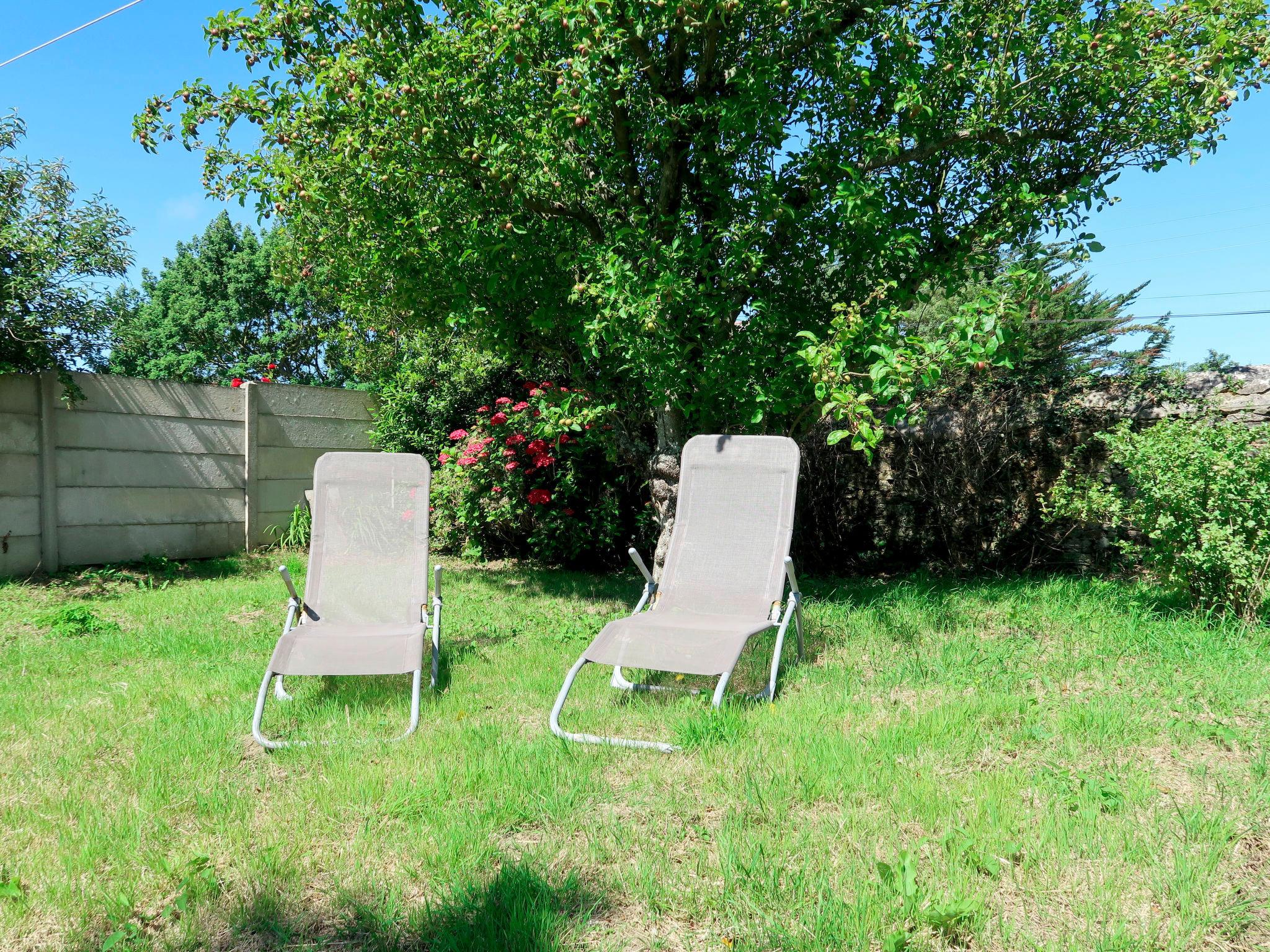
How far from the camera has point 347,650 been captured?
13.3ft

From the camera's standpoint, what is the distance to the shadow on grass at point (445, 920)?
219 cm

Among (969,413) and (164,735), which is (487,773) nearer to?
(164,735)

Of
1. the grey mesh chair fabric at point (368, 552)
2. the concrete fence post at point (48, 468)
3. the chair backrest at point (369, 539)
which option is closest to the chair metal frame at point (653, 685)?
the grey mesh chair fabric at point (368, 552)

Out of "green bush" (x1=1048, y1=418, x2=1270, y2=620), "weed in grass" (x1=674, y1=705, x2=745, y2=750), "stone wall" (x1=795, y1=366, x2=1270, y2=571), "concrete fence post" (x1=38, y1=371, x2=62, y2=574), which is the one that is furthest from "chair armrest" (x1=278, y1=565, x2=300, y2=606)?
"green bush" (x1=1048, y1=418, x2=1270, y2=620)

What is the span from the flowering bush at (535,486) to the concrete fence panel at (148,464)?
180 cm

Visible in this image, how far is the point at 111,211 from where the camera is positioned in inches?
276

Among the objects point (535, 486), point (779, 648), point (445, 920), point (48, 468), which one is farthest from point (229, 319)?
point (445, 920)

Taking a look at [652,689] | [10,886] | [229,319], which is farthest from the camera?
[229,319]

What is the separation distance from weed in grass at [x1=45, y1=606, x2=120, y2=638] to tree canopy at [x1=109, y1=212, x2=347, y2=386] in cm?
1951

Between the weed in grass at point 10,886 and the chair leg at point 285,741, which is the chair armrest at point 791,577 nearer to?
the chair leg at point 285,741

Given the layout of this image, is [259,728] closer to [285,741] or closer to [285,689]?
[285,741]

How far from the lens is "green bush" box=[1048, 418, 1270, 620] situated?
15.9 feet

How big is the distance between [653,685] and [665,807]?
1.59 m

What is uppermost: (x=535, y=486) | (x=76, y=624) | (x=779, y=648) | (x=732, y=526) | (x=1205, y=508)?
(x=1205, y=508)
